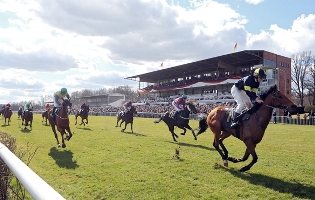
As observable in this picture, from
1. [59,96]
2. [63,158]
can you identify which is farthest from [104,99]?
[63,158]

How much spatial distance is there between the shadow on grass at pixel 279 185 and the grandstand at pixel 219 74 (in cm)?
2929

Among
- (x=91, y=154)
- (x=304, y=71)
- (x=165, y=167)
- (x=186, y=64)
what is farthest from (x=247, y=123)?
(x=304, y=71)

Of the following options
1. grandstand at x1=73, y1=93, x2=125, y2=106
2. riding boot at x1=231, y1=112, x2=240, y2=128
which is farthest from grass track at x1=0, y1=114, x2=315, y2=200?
grandstand at x1=73, y1=93, x2=125, y2=106

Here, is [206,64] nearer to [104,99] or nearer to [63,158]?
[63,158]

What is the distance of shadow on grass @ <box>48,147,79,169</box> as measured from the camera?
7.70m

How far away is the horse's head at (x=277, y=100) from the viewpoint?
6.19m

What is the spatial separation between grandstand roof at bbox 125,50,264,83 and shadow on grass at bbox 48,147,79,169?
34.2 meters

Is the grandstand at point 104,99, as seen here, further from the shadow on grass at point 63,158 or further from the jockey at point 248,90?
the jockey at point 248,90

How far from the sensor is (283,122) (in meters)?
27.3

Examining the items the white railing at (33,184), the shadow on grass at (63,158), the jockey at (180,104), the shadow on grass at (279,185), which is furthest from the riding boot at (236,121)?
the jockey at (180,104)

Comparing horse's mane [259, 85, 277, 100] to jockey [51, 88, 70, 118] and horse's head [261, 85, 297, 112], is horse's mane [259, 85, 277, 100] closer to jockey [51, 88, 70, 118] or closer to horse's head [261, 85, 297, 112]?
horse's head [261, 85, 297, 112]

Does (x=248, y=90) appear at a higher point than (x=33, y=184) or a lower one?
higher

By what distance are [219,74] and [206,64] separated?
4221 millimetres

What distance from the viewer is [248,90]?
6496 millimetres
